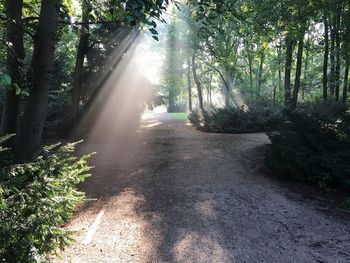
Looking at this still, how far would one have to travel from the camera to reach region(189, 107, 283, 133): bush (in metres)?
14.6

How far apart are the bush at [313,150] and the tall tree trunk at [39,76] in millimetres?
5363

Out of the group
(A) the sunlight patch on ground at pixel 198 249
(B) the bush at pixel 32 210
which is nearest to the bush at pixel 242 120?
(A) the sunlight patch on ground at pixel 198 249

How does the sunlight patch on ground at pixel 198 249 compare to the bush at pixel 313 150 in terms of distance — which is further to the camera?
the bush at pixel 313 150

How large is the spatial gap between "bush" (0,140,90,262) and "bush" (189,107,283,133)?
11610 millimetres

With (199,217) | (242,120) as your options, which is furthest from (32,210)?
(242,120)

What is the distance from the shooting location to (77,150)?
37.0 ft

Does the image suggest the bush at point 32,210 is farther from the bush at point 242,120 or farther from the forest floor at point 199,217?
the bush at point 242,120

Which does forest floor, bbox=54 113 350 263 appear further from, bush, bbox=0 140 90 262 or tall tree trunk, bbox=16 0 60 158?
tall tree trunk, bbox=16 0 60 158

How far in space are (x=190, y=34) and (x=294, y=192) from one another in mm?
18046

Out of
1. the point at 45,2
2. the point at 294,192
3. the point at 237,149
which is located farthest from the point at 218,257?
the point at 237,149

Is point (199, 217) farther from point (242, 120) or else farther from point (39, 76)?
point (242, 120)

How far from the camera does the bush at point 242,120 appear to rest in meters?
14.6

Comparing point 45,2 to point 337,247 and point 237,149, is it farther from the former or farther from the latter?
point 237,149

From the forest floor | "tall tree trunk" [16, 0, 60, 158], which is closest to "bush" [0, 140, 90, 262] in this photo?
the forest floor
